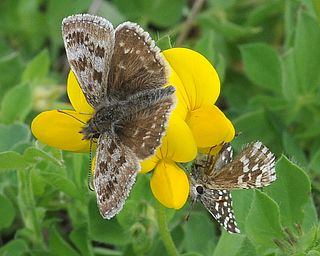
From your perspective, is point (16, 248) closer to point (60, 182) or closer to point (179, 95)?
point (60, 182)

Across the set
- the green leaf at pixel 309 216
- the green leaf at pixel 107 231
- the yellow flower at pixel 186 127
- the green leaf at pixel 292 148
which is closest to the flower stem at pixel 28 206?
the green leaf at pixel 107 231

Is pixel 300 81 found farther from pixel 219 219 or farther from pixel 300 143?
pixel 219 219

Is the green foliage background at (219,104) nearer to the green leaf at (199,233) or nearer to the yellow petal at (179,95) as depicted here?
the green leaf at (199,233)

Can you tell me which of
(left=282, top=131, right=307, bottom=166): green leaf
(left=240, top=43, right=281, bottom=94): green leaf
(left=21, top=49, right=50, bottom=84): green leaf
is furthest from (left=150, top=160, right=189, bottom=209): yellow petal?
(left=21, top=49, right=50, bottom=84): green leaf

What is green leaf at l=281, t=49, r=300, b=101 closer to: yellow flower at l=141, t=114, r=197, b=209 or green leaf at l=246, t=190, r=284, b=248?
green leaf at l=246, t=190, r=284, b=248

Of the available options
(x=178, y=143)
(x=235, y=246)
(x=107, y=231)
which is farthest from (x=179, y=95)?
(x=107, y=231)

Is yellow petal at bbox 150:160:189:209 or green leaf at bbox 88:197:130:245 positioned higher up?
yellow petal at bbox 150:160:189:209
